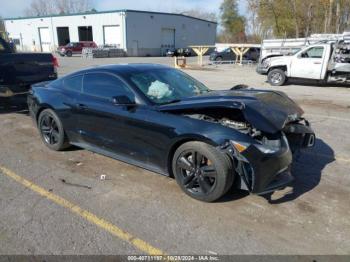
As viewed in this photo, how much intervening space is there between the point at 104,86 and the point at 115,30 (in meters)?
44.1

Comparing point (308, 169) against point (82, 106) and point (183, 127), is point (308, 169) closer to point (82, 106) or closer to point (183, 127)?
Answer: point (183, 127)

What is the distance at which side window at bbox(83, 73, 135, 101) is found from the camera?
4402 millimetres

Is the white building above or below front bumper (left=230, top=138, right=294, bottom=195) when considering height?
above

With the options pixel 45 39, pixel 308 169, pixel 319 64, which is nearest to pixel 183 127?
pixel 308 169

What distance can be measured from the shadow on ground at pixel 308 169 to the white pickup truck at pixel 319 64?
8504 millimetres

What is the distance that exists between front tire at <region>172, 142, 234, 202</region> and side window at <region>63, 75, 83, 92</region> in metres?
2.18

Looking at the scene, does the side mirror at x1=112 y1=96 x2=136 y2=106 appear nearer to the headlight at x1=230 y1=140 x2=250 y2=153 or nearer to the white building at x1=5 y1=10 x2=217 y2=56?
the headlight at x1=230 y1=140 x2=250 y2=153

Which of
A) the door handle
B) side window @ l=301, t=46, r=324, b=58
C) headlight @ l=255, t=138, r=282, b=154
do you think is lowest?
headlight @ l=255, t=138, r=282, b=154

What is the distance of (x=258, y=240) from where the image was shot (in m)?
3.11

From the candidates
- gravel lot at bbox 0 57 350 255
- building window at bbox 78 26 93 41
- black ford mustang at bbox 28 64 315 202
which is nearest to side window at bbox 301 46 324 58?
gravel lot at bbox 0 57 350 255

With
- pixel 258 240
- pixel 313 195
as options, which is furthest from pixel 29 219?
pixel 313 195

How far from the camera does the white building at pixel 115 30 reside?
45.5 meters

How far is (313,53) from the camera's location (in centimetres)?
1352

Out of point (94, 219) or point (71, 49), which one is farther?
point (71, 49)
